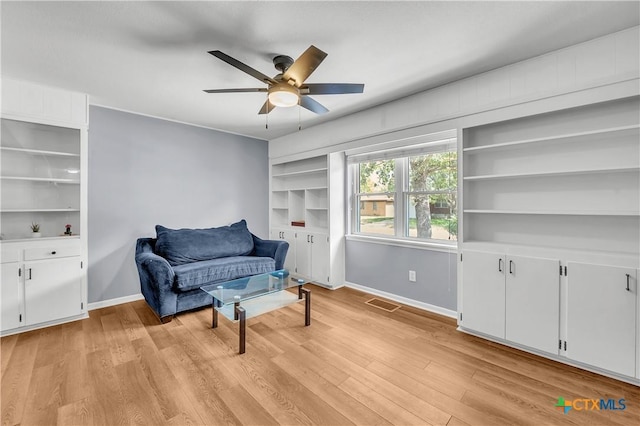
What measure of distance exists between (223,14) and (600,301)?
10.9ft

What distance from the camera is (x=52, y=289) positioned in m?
2.91

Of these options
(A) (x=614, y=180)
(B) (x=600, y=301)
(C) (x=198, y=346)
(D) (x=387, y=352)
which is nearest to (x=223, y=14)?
(C) (x=198, y=346)

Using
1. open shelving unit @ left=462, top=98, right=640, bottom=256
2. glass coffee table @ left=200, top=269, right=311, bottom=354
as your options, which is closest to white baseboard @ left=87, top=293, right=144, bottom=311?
glass coffee table @ left=200, top=269, right=311, bottom=354

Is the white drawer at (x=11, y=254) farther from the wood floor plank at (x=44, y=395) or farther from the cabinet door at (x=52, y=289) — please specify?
the wood floor plank at (x=44, y=395)

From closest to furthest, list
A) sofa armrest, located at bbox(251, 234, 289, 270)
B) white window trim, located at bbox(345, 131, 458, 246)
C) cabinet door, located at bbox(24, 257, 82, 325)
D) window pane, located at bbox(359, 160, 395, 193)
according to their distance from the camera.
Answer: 1. cabinet door, located at bbox(24, 257, 82, 325)
2. white window trim, located at bbox(345, 131, 458, 246)
3. window pane, located at bbox(359, 160, 395, 193)
4. sofa armrest, located at bbox(251, 234, 289, 270)

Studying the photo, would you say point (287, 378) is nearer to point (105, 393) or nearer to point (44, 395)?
point (105, 393)

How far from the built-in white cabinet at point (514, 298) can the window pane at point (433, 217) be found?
0.61 m

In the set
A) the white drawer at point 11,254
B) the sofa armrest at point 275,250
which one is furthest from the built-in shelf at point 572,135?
the white drawer at point 11,254

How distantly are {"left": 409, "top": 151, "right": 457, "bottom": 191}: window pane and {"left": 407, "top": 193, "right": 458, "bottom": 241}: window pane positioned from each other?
4.7 inches

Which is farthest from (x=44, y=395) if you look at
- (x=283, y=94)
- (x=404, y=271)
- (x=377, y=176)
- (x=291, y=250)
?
(x=377, y=176)

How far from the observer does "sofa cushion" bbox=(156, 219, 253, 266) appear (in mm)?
3510

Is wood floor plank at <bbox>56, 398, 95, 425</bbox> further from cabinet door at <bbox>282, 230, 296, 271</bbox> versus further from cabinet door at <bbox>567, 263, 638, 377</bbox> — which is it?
cabinet door at <bbox>567, 263, 638, 377</bbox>

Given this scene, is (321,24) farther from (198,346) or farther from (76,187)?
(76,187)

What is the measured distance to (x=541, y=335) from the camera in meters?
2.28
